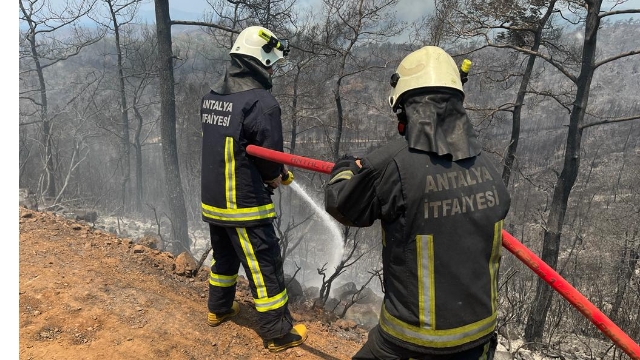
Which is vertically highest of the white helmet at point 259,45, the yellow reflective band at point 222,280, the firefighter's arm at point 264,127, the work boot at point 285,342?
the white helmet at point 259,45

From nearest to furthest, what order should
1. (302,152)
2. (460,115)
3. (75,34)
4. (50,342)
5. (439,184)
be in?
(439,184) < (460,115) < (50,342) < (75,34) < (302,152)

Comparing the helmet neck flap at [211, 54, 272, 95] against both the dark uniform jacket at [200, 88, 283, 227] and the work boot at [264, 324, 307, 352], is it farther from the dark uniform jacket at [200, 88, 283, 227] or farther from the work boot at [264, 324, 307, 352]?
the work boot at [264, 324, 307, 352]

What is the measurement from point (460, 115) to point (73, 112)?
2415cm

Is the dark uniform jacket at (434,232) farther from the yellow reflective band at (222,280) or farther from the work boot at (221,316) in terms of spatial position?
the work boot at (221,316)

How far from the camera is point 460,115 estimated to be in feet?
5.55

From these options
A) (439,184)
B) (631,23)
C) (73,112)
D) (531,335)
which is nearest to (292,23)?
(531,335)

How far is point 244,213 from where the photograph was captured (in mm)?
2820

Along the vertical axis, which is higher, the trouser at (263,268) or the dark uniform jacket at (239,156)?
the dark uniform jacket at (239,156)

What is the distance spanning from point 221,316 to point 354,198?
7.18 feet

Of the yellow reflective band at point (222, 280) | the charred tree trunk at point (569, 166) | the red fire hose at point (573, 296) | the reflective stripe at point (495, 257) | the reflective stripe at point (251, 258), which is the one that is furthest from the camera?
the charred tree trunk at point (569, 166)

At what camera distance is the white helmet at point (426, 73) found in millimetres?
1649

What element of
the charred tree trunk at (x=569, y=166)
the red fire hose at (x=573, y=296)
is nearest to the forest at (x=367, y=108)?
the charred tree trunk at (x=569, y=166)

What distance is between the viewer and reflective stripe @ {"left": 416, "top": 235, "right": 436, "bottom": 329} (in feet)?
5.28

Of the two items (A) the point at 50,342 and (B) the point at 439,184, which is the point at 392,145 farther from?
(A) the point at 50,342
